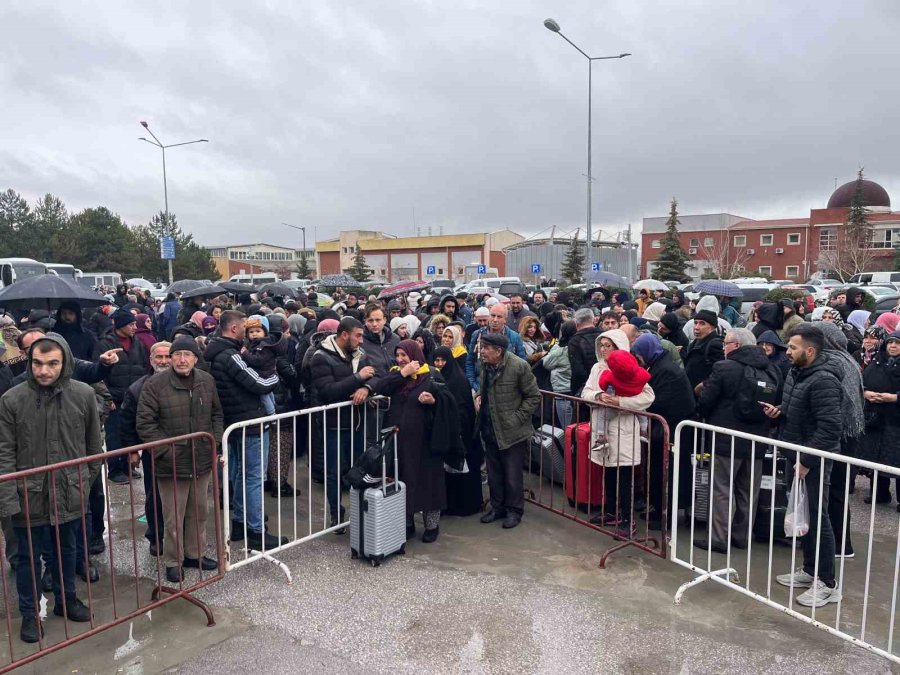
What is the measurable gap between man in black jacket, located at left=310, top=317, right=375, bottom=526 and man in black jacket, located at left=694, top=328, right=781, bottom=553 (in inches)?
113

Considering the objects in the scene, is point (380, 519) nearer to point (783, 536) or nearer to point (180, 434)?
point (180, 434)

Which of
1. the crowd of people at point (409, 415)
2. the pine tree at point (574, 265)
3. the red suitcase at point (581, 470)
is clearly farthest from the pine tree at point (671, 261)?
the red suitcase at point (581, 470)

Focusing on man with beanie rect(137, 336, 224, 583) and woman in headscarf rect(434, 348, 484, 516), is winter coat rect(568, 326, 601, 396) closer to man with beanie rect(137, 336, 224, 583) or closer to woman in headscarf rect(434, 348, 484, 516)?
woman in headscarf rect(434, 348, 484, 516)

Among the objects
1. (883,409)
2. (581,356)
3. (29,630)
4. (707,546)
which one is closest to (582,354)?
(581,356)

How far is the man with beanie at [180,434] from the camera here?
449 cm

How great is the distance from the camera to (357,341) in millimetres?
5617

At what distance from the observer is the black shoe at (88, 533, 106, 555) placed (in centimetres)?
507

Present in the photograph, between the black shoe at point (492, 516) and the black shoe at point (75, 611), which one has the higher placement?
the black shoe at point (75, 611)

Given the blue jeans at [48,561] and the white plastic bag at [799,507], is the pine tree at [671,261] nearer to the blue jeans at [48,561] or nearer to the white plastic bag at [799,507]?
the white plastic bag at [799,507]

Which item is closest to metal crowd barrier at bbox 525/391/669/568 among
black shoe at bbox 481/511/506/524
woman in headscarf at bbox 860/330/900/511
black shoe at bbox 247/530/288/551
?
black shoe at bbox 481/511/506/524

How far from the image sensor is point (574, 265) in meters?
49.9

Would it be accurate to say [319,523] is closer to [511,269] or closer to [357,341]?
[357,341]

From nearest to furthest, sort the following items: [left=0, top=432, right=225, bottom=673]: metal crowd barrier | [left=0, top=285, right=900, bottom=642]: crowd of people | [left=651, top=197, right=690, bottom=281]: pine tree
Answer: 1. [left=0, top=432, right=225, bottom=673]: metal crowd barrier
2. [left=0, top=285, right=900, bottom=642]: crowd of people
3. [left=651, top=197, right=690, bottom=281]: pine tree

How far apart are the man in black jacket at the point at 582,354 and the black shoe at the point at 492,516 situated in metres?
1.61
